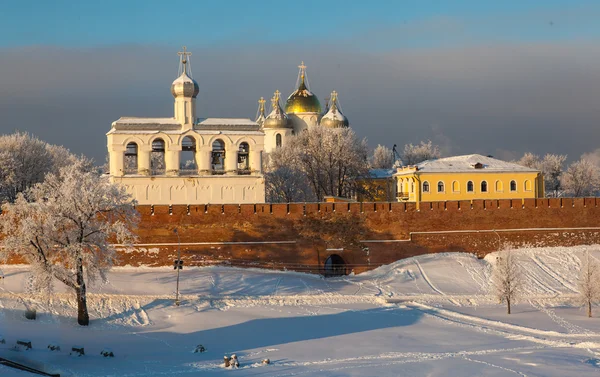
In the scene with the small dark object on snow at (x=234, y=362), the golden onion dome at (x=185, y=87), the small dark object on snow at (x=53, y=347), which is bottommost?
the small dark object on snow at (x=234, y=362)

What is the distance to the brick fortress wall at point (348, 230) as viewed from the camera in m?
32.9

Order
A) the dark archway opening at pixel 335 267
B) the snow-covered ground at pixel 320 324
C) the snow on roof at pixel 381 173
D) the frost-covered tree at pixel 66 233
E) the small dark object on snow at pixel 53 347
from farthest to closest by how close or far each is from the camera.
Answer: the snow on roof at pixel 381 173, the dark archway opening at pixel 335 267, the frost-covered tree at pixel 66 233, the small dark object on snow at pixel 53 347, the snow-covered ground at pixel 320 324

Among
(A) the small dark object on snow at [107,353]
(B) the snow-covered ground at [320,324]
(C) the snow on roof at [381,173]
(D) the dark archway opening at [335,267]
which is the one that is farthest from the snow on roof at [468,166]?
(A) the small dark object on snow at [107,353]

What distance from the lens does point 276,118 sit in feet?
196

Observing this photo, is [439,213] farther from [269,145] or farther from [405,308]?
[269,145]

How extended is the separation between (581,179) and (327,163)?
25.2 meters

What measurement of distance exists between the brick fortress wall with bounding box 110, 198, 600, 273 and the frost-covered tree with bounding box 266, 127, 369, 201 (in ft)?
47.5

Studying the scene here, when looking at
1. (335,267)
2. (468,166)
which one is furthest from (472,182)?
(335,267)

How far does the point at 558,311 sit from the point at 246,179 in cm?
1279

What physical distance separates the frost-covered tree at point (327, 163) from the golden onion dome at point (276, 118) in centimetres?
716

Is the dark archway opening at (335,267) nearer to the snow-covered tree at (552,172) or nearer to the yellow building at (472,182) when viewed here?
the yellow building at (472,182)

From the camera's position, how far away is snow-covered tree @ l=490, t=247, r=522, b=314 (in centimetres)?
2973

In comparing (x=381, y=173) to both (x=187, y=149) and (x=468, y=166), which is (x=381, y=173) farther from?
(x=187, y=149)

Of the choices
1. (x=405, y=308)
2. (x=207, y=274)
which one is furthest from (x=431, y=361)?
(x=207, y=274)
